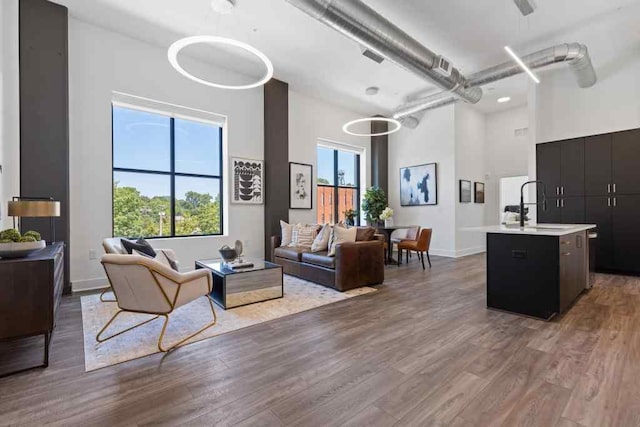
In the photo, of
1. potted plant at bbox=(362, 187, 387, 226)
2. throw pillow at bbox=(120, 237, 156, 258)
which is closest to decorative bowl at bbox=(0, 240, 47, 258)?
throw pillow at bbox=(120, 237, 156, 258)

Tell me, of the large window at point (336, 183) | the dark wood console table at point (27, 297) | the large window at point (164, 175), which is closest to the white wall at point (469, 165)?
the large window at point (336, 183)

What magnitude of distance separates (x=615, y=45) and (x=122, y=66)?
8.20 m

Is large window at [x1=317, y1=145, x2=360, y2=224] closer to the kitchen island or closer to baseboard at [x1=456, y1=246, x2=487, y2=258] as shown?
baseboard at [x1=456, y1=246, x2=487, y2=258]

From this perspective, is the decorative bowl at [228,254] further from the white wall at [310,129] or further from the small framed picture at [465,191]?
the small framed picture at [465,191]

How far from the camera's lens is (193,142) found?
583 centimetres

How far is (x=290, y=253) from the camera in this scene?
535 cm

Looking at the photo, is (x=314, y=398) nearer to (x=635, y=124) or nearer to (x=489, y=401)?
(x=489, y=401)

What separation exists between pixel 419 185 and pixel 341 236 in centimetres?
463

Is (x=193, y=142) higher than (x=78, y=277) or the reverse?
higher

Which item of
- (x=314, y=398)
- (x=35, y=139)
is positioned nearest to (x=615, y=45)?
(x=314, y=398)

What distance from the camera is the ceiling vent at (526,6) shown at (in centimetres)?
385

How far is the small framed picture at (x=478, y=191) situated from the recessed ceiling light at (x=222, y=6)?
7.19m

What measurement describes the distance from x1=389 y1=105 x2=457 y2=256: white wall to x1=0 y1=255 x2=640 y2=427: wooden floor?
4609 millimetres

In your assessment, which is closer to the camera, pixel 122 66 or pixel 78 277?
pixel 78 277
